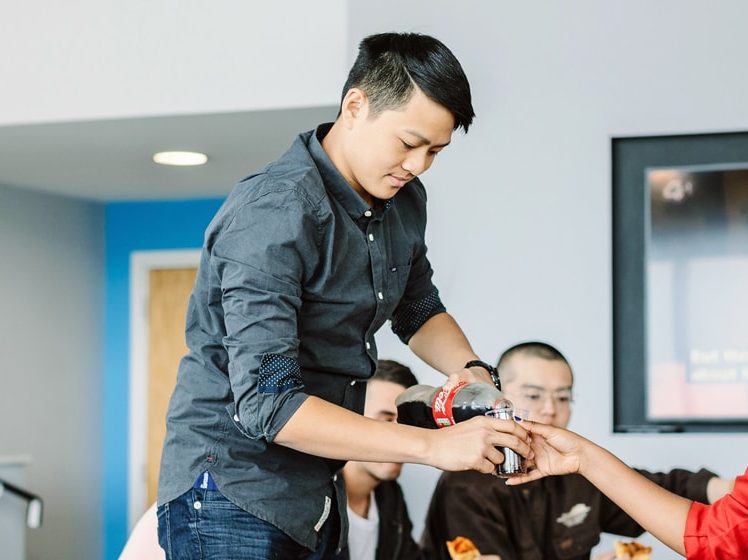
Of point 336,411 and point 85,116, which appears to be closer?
point 336,411

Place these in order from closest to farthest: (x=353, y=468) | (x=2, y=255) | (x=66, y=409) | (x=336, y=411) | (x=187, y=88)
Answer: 1. (x=336, y=411)
2. (x=353, y=468)
3. (x=187, y=88)
4. (x=2, y=255)
5. (x=66, y=409)

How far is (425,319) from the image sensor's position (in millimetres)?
1645

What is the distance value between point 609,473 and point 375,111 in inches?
23.9

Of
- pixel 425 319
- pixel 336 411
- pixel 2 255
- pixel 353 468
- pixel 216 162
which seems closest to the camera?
pixel 336 411

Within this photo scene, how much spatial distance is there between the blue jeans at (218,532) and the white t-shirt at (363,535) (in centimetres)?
118

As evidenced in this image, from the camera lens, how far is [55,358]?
524 centimetres

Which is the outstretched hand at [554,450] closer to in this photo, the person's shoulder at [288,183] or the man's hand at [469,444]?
the man's hand at [469,444]

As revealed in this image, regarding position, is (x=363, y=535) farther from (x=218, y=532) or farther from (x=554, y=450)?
(x=218, y=532)

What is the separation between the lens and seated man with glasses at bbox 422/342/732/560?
237cm

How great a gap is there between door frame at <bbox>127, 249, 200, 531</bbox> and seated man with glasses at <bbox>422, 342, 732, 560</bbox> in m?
3.23

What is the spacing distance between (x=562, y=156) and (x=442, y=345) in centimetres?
157

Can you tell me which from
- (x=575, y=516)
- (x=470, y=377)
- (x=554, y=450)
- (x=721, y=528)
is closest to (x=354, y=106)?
(x=470, y=377)

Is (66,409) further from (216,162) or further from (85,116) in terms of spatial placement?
(85,116)

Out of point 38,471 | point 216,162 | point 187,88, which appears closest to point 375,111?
point 187,88
